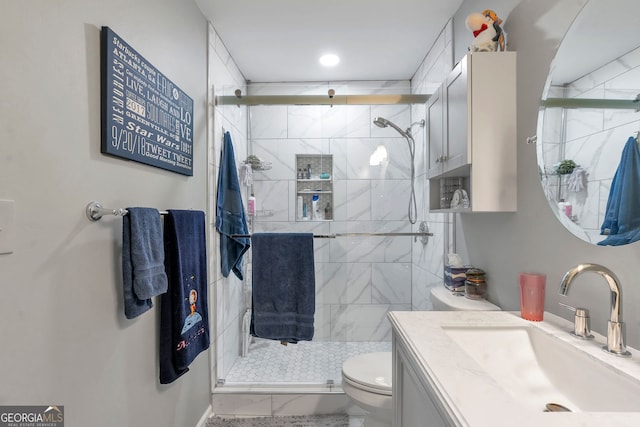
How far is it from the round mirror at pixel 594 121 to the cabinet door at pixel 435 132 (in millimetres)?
543

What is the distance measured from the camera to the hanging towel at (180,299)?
1.41 meters

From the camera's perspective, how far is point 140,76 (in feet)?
4.08

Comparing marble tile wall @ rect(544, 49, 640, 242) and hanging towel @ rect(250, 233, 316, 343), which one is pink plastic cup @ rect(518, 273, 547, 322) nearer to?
marble tile wall @ rect(544, 49, 640, 242)

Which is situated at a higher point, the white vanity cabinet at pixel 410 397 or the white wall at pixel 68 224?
the white wall at pixel 68 224

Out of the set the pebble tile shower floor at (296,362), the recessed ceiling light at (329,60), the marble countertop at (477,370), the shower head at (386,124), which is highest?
the recessed ceiling light at (329,60)

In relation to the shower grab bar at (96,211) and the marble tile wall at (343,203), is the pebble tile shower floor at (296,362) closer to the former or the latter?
the marble tile wall at (343,203)

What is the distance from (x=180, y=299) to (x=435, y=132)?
1.55m

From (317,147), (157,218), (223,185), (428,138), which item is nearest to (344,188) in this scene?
(317,147)

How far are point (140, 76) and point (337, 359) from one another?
6.35 feet

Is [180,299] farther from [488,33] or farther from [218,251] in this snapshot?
[488,33]

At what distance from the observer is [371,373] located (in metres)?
1.64

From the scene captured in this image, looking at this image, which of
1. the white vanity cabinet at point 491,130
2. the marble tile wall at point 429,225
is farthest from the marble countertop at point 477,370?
the marble tile wall at point 429,225

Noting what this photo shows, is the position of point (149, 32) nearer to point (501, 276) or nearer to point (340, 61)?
point (340, 61)

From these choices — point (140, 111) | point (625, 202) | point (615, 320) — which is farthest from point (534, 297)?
point (140, 111)
